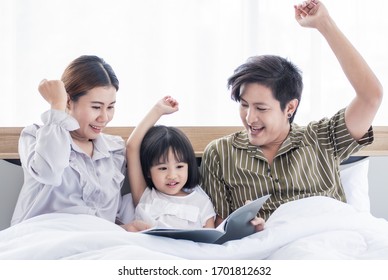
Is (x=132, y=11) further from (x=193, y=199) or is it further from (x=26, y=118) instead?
(x=193, y=199)

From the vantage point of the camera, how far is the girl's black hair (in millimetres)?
1640

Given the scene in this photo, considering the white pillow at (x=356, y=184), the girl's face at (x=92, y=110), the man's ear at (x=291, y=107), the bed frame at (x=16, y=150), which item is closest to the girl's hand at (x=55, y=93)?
the girl's face at (x=92, y=110)

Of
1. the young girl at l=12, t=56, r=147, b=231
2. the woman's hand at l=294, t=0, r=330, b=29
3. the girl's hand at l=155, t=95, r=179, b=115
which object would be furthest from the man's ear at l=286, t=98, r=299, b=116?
the young girl at l=12, t=56, r=147, b=231

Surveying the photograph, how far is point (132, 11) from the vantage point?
2305 millimetres

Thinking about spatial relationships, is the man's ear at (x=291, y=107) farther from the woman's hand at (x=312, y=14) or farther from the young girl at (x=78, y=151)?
the young girl at (x=78, y=151)

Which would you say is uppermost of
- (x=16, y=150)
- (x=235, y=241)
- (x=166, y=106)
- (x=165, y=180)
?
(x=166, y=106)

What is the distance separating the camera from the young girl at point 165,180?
1599 millimetres

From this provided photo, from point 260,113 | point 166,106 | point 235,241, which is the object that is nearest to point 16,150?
point 166,106

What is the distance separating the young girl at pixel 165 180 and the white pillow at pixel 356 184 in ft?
1.53

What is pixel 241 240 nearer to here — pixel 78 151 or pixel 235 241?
pixel 235 241

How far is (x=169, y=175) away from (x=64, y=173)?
0.99 feet

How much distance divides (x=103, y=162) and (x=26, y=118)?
2.47 feet

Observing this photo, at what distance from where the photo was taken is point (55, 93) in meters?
1.47

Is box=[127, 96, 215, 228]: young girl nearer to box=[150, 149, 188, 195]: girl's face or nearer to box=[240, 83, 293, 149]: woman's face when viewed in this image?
box=[150, 149, 188, 195]: girl's face
